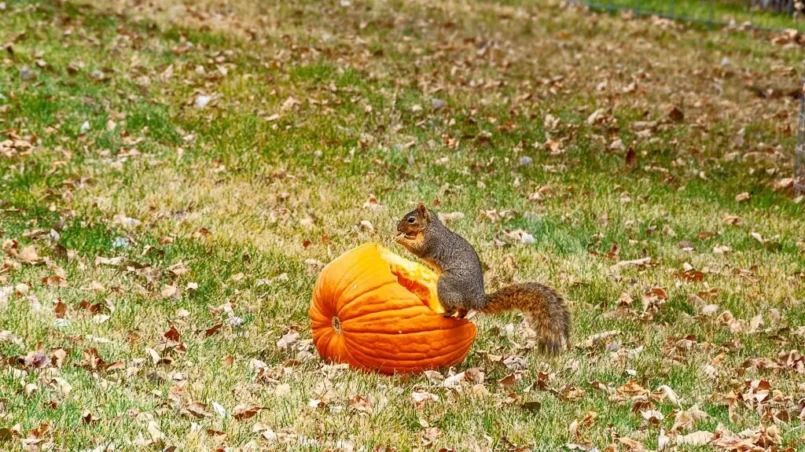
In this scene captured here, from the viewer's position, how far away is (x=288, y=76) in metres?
11.5

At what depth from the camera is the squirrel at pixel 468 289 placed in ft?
17.2

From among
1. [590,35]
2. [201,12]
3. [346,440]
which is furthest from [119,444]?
[590,35]

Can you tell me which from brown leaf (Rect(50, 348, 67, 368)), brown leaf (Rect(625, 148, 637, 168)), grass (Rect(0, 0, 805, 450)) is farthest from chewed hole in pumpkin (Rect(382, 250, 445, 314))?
brown leaf (Rect(625, 148, 637, 168))

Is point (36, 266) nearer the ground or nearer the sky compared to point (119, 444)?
nearer the ground

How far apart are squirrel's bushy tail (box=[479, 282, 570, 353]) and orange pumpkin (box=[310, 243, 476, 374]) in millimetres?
230

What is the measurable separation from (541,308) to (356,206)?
3347 mm

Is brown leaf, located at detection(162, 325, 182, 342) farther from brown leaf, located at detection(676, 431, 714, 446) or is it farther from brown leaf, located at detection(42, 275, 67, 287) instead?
brown leaf, located at detection(676, 431, 714, 446)

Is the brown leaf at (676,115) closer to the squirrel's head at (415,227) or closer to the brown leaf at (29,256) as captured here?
the squirrel's head at (415,227)

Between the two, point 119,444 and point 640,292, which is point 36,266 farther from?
point 640,292

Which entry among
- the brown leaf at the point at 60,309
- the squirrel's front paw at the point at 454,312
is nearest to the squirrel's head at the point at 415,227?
the squirrel's front paw at the point at 454,312

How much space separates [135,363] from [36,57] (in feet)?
21.6

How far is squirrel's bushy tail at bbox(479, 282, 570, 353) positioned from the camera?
5.21 metres

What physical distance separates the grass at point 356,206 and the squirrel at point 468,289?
34 cm

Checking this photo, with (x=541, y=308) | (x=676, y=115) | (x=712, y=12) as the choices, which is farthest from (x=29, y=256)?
(x=712, y=12)
